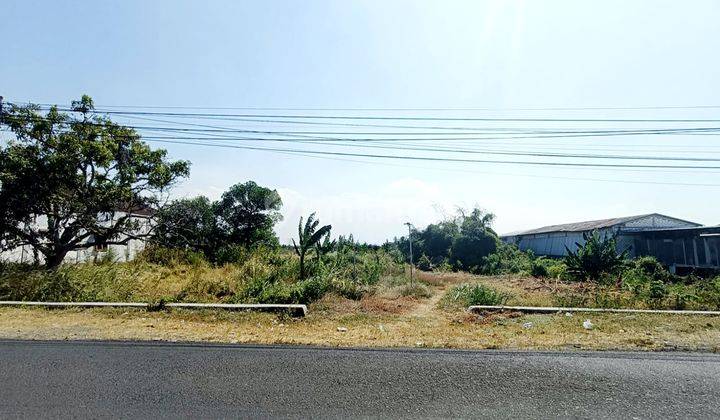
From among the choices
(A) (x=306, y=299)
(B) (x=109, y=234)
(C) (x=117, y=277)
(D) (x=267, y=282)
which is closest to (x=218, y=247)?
(B) (x=109, y=234)

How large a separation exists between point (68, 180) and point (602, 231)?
103 feet

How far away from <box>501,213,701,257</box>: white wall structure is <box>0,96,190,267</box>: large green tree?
22895mm

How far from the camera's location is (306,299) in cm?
1028

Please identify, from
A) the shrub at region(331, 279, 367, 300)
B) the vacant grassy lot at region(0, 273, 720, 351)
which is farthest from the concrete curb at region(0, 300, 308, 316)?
the shrub at region(331, 279, 367, 300)

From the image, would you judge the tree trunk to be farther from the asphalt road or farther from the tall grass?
the asphalt road

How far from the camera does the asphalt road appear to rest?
3838mm

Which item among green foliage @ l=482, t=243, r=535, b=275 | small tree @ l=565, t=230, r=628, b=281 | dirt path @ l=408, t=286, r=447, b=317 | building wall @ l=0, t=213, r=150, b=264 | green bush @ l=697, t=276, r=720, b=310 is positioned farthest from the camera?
green foliage @ l=482, t=243, r=535, b=275

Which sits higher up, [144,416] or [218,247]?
[218,247]

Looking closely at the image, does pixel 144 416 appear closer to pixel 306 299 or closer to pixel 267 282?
pixel 306 299

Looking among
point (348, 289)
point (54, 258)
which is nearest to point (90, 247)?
point (54, 258)

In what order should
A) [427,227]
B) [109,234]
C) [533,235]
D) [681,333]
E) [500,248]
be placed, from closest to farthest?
[681,333] → [109,234] → [500,248] → [427,227] → [533,235]

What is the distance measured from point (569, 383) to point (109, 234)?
53.5ft

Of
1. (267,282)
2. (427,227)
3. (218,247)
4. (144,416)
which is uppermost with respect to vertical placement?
(427,227)

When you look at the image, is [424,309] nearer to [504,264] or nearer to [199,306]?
[199,306]
